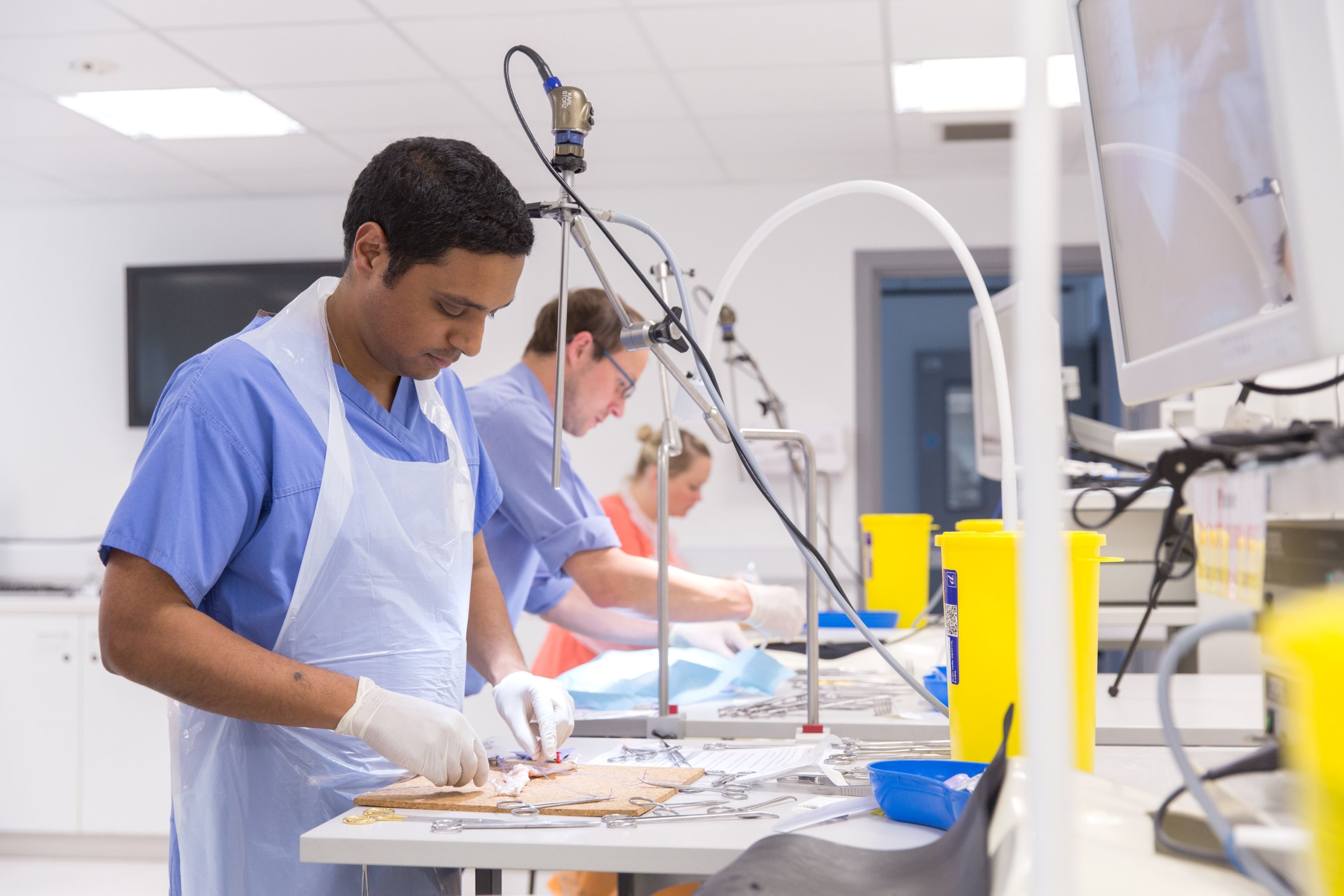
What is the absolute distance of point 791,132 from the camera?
3.75 metres

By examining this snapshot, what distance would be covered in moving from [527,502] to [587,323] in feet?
1.57

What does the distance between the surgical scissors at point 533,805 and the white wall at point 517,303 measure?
3.25 meters

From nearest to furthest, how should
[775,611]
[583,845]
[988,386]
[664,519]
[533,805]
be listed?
[583,845]
[533,805]
[664,519]
[775,611]
[988,386]

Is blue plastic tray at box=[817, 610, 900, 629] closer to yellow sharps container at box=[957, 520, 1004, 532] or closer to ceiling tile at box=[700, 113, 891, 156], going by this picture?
yellow sharps container at box=[957, 520, 1004, 532]

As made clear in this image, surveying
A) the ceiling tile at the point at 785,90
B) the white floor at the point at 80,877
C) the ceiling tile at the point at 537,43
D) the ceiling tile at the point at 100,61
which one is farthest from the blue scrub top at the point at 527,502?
the ceiling tile at the point at 100,61

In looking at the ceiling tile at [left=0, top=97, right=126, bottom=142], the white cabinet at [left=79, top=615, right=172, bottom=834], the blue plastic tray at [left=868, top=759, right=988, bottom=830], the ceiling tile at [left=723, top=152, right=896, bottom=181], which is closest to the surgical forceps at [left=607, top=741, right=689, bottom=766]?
the blue plastic tray at [left=868, top=759, right=988, bottom=830]

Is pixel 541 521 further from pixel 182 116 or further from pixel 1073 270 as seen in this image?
pixel 1073 270

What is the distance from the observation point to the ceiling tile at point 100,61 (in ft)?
9.84

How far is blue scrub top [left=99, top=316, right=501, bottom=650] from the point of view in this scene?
3.54 feet

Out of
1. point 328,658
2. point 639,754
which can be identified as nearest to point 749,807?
point 639,754

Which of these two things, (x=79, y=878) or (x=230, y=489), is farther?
(x=79, y=878)

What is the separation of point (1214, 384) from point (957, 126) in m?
3.20

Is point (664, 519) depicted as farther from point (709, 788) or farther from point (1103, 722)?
point (1103, 722)

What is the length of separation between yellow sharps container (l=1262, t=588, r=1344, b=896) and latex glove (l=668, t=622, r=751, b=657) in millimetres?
1711
